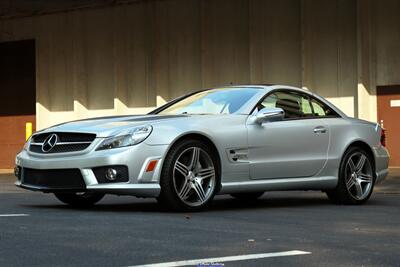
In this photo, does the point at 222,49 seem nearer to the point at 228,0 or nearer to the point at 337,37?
the point at 228,0

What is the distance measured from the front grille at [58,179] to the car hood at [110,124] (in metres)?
0.45

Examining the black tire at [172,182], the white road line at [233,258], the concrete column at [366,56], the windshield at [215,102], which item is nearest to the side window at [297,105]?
the windshield at [215,102]

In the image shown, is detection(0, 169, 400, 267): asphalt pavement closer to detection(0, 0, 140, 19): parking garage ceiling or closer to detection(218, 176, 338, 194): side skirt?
detection(218, 176, 338, 194): side skirt

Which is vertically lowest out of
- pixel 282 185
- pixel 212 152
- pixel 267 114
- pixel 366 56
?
pixel 282 185

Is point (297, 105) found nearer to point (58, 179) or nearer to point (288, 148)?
point (288, 148)

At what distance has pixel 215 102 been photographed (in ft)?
30.3

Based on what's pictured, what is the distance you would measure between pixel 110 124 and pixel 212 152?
45.1 inches

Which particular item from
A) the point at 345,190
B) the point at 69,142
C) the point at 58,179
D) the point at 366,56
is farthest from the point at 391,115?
the point at 58,179

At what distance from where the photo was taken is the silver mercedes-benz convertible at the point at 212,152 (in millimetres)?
8062

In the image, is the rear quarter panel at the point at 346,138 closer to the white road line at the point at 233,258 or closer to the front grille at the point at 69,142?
the front grille at the point at 69,142

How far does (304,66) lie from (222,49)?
2.72 metres

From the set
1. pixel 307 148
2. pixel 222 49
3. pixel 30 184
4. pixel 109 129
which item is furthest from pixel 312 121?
pixel 222 49

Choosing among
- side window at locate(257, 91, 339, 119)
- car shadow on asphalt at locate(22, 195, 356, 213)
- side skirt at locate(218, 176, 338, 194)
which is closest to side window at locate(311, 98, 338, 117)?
side window at locate(257, 91, 339, 119)

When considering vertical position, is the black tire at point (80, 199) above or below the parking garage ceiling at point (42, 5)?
below
